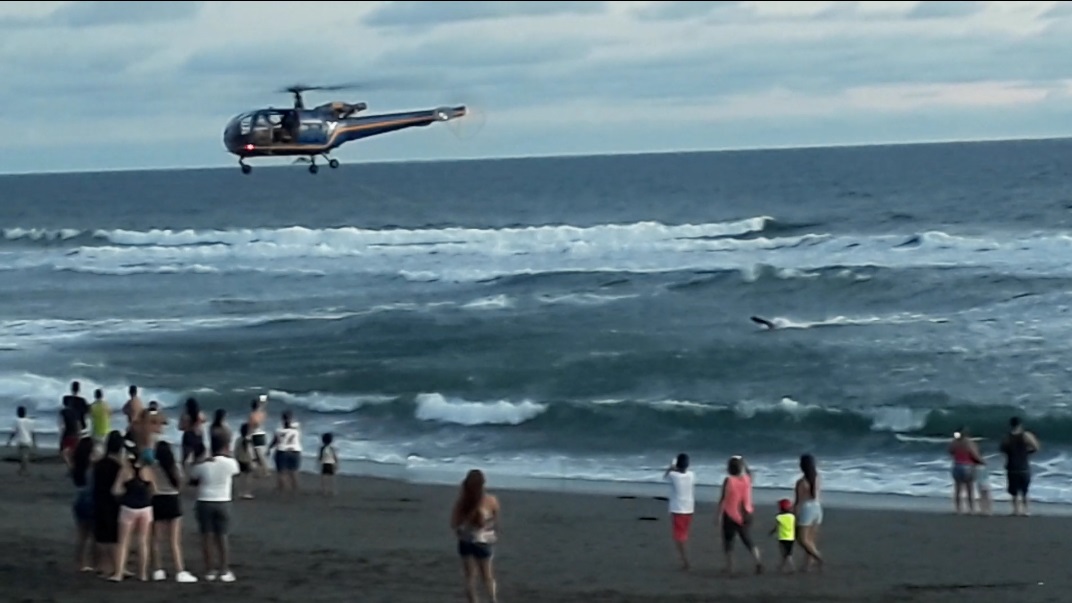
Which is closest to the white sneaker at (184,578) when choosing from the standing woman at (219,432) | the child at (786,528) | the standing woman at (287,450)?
the standing woman at (219,432)

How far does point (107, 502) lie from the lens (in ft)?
42.8

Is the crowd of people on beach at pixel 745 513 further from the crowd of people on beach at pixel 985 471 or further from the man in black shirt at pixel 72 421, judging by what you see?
the man in black shirt at pixel 72 421

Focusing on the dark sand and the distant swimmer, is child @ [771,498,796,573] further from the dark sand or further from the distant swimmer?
the distant swimmer

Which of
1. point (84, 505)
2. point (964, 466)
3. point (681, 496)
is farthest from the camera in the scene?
point (964, 466)

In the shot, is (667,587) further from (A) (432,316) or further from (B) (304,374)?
(A) (432,316)

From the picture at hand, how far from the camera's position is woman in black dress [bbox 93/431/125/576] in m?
12.9

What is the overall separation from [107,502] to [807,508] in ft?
→ 19.8

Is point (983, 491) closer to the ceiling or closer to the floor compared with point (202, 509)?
closer to the floor

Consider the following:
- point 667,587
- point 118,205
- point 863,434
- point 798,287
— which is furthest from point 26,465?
point 118,205

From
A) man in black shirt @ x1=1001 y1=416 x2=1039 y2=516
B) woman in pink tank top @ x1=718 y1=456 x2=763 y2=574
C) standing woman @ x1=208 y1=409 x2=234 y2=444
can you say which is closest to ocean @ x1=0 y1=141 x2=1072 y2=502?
man in black shirt @ x1=1001 y1=416 x2=1039 y2=516

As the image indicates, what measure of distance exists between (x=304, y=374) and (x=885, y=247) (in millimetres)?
24848

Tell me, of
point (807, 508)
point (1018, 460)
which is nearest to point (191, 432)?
point (807, 508)

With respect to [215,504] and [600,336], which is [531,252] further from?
[215,504]

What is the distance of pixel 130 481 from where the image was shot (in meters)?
12.8
